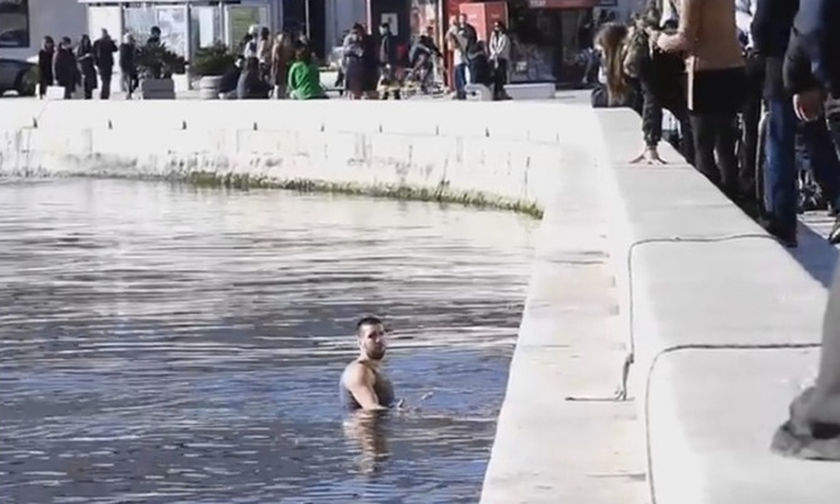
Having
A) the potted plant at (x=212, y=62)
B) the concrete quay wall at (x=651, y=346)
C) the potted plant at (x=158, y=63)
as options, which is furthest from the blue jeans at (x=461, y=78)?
the concrete quay wall at (x=651, y=346)

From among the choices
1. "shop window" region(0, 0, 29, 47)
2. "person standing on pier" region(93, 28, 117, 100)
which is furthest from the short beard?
"shop window" region(0, 0, 29, 47)

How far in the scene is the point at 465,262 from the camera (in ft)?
A: 75.4

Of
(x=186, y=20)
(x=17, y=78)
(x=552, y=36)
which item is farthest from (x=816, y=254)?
(x=17, y=78)

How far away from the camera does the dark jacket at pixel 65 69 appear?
46.4m

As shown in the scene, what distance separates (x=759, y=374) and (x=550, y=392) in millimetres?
2894

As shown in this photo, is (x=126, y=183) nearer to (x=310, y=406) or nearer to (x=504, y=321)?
(x=504, y=321)

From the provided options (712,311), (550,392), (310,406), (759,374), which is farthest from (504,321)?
(759,374)

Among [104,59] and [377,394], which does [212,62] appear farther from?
[377,394]

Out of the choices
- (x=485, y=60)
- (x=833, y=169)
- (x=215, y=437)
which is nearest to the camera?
(x=833, y=169)

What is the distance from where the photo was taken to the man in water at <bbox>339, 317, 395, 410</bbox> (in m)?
13.8

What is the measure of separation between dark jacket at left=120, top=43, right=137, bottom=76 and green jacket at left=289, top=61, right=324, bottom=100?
9914 millimetres

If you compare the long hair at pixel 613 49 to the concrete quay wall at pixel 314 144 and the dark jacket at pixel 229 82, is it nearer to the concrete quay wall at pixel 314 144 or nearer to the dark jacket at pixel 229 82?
the concrete quay wall at pixel 314 144

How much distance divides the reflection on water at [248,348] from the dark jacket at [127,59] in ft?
54.1

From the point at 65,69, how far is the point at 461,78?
30.9 ft
